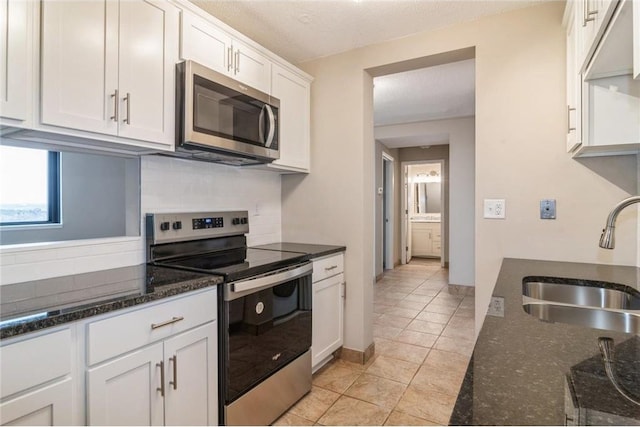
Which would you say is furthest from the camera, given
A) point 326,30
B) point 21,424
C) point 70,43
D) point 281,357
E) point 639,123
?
point 326,30

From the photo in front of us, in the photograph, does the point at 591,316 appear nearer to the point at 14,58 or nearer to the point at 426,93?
the point at 14,58

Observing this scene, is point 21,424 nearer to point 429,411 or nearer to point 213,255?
point 213,255

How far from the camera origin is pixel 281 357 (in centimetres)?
193

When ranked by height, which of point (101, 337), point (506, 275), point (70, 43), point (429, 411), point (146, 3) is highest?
point (146, 3)

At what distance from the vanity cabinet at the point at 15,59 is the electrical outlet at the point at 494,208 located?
2.33m

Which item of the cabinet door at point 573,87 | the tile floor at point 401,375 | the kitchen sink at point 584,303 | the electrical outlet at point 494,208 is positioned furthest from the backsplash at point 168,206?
the cabinet door at point 573,87

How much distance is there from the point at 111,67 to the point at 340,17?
4.65 ft

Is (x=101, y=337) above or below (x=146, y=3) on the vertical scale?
below

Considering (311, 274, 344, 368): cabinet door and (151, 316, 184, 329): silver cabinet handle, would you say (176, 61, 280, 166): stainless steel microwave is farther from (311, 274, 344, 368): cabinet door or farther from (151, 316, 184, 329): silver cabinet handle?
(311, 274, 344, 368): cabinet door

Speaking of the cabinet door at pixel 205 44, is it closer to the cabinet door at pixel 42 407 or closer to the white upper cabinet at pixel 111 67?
the white upper cabinet at pixel 111 67

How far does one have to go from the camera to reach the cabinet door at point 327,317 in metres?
2.32

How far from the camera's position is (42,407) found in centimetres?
101

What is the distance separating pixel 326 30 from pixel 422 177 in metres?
6.51

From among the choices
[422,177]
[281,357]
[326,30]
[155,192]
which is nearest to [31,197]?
[155,192]
